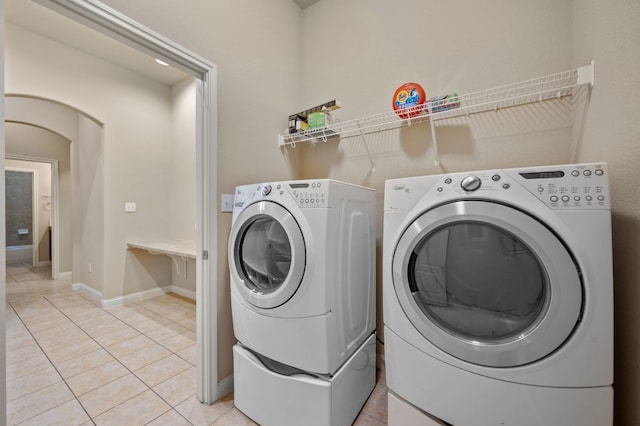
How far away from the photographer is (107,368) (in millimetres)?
1844

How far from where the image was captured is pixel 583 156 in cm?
116

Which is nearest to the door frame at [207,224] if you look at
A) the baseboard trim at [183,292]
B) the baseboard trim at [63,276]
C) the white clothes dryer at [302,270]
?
the white clothes dryer at [302,270]

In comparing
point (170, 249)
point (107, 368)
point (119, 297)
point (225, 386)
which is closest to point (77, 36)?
point (170, 249)

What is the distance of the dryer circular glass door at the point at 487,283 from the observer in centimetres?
76

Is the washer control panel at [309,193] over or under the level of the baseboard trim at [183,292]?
over

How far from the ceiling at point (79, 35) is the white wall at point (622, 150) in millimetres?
1996

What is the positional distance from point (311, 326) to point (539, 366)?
2.61ft

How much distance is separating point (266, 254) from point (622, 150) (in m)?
1.45

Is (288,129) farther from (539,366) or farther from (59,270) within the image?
(59,270)

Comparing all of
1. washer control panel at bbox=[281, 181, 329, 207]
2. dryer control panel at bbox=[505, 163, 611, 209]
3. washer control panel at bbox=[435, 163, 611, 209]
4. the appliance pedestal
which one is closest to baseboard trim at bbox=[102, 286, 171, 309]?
the appliance pedestal

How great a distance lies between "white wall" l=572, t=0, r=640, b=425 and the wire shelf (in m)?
0.16

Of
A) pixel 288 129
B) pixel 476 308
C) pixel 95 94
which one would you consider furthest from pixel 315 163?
pixel 95 94

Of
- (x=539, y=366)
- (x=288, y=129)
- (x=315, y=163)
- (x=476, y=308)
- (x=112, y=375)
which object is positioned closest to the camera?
(x=539, y=366)

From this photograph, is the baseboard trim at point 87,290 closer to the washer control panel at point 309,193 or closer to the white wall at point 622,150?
the washer control panel at point 309,193
